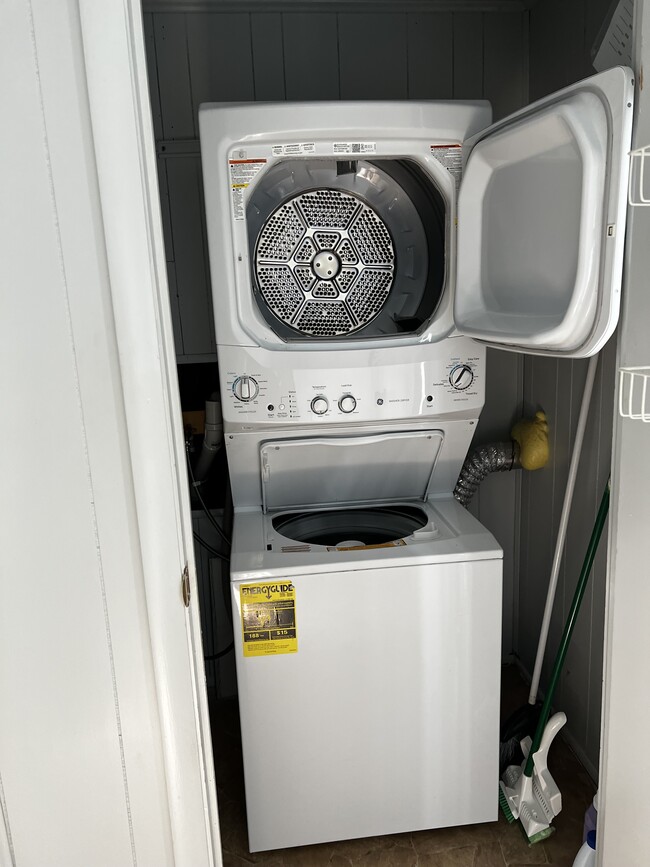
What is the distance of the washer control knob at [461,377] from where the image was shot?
1.96 m

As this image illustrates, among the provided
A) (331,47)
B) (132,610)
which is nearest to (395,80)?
(331,47)

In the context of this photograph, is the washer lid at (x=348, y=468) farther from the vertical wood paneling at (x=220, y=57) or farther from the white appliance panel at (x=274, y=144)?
the vertical wood paneling at (x=220, y=57)

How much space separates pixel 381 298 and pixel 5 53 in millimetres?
1146

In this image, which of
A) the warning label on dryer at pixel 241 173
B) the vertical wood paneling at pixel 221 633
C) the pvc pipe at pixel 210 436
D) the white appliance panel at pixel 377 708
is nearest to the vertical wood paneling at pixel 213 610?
the vertical wood paneling at pixel 221 633

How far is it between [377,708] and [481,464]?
2.92ft

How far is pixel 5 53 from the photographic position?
1050mm

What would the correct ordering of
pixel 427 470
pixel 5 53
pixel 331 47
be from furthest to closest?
→ pixel 331 47 → pixel 427 470 → pixel 5 53

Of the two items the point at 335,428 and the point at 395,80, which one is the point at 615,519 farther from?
the point at 395,80

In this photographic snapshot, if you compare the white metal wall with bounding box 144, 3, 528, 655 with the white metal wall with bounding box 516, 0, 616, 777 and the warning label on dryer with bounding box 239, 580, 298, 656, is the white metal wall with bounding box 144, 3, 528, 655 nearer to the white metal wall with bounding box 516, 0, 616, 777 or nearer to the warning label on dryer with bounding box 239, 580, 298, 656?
the white metal wall with bounding box 516, 0, 616, 777

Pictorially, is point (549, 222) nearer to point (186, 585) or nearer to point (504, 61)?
point (186, 585)

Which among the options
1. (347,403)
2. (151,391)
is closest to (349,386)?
(347,403)

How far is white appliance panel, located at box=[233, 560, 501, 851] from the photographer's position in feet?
6.07

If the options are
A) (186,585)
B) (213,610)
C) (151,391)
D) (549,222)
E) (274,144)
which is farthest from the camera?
(213,610)

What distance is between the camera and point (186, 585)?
1.33 metres
